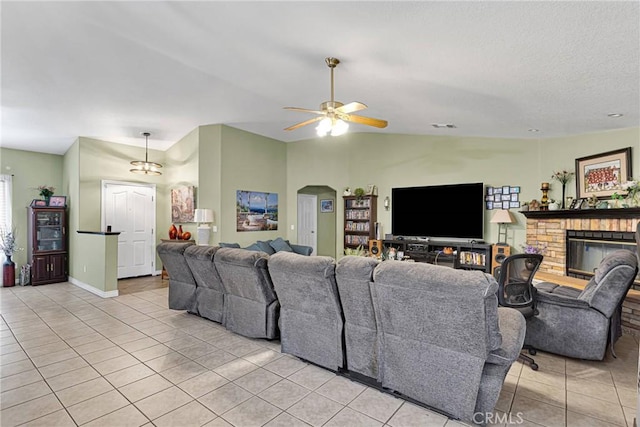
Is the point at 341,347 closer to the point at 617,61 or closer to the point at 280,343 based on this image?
the point at 280,343

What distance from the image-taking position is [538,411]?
221cm

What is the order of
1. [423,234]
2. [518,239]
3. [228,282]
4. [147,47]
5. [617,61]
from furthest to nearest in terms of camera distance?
[423,234] < [518,239] < [228,282] < [147,47] < [617,61]

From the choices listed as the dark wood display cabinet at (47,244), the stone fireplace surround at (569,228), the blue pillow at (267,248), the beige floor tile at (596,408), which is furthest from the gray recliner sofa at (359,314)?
the dark wood display cabinet at (47,244)

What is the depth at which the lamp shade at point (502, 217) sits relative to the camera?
5507 millimetres

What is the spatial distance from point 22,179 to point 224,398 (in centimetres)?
734

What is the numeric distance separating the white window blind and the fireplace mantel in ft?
32.2

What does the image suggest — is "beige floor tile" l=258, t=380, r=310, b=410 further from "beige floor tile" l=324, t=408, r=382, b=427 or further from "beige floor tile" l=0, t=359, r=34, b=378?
"beige floor tile" l=0, t=359, r=34, b=378

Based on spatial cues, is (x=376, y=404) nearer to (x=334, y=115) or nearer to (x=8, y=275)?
(x=334, y=115)

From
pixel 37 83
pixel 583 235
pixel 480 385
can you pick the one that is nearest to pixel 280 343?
pixel 480 385

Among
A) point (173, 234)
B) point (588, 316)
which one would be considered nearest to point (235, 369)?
point (588, 316)

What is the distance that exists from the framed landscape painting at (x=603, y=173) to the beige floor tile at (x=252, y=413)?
16.8 ft

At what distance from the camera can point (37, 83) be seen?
3.76m

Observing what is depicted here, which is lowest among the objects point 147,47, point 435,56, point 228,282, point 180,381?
point 180,381

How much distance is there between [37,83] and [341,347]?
14.8 feet
